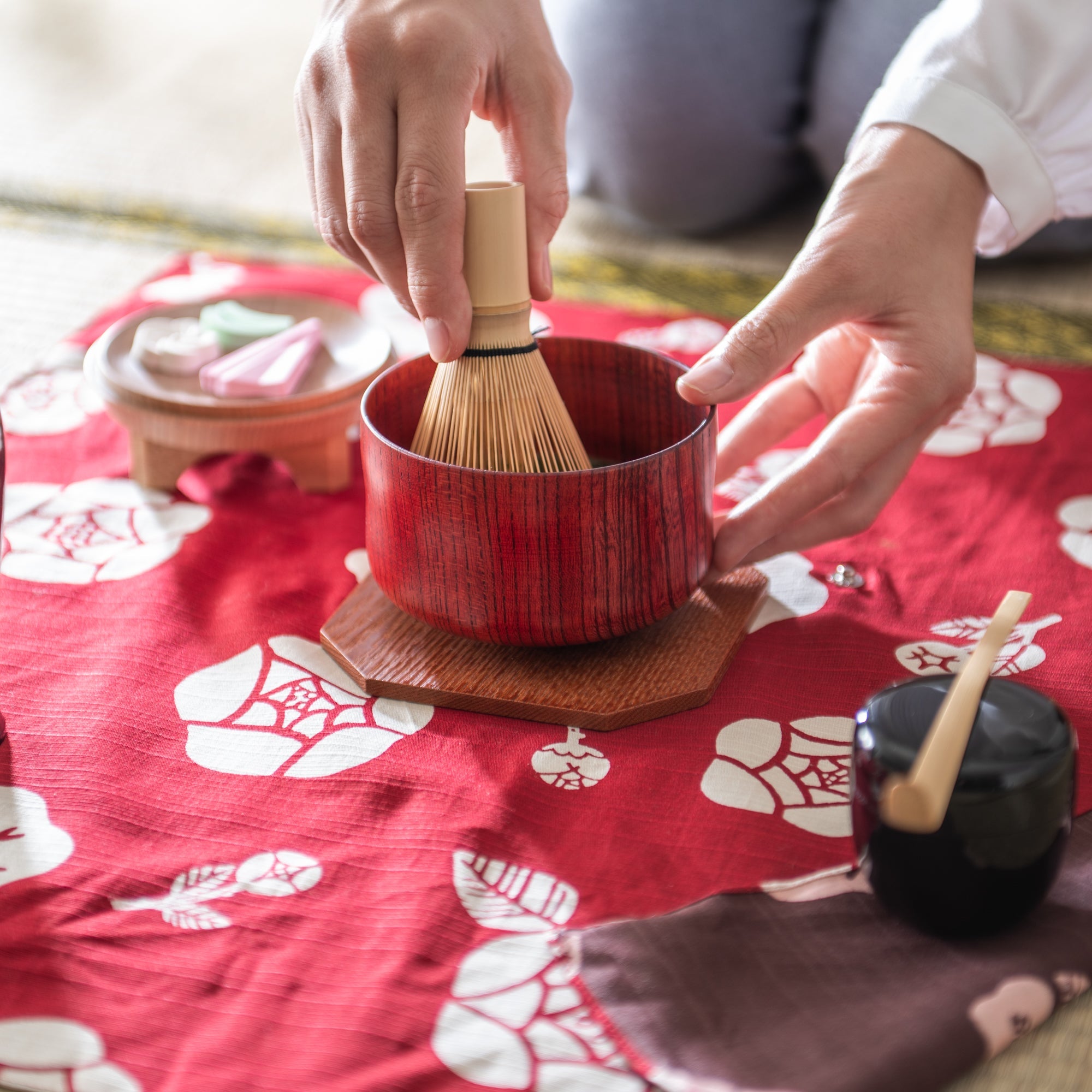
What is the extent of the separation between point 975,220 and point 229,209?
865 millimetres

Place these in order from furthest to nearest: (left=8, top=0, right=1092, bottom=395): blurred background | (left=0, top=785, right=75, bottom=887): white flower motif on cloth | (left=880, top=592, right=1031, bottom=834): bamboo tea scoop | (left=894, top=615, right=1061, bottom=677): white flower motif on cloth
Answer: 1. (left=8, top=0, right=1092, bottom=395): blurred background
2. (left=894, top=615, right=1061, bottom=677): white flower motif on cloth
3. (left=0, top=785, right=75, bottom=887): white flower motif on cloth
4. (left=880, top=592, right=1031, bottom=834): bamboo tea scoop

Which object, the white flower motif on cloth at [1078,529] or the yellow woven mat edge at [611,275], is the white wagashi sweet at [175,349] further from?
the white flower motif on cloth at [1078,529]

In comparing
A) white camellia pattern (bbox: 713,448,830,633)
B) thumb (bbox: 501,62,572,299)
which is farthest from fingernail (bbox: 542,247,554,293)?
white camellia pattern (bbox: 713,448,830,633)

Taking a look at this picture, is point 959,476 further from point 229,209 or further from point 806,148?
point 229,209

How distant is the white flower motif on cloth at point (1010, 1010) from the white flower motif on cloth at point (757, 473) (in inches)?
14.0

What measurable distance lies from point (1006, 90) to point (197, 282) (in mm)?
646

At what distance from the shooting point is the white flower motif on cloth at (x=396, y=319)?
0.88 m

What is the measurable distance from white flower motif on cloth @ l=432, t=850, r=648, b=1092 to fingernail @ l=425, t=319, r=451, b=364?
0.22 metres

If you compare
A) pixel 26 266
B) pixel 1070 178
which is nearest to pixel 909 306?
pixel 1070 178

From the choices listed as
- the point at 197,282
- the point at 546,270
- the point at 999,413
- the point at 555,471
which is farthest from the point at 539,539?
the point at 197,282

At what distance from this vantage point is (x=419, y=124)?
0.48m

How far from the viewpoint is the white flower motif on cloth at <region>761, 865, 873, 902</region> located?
424 millimetres

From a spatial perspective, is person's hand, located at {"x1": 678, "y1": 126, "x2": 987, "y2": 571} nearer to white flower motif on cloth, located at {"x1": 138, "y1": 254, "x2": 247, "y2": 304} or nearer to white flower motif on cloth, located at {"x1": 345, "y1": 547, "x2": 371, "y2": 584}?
white flower motif on cloth, located at {"x1": 345, "y1": 547, "x2": 371, "y2": 584}

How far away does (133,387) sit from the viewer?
0.67m
